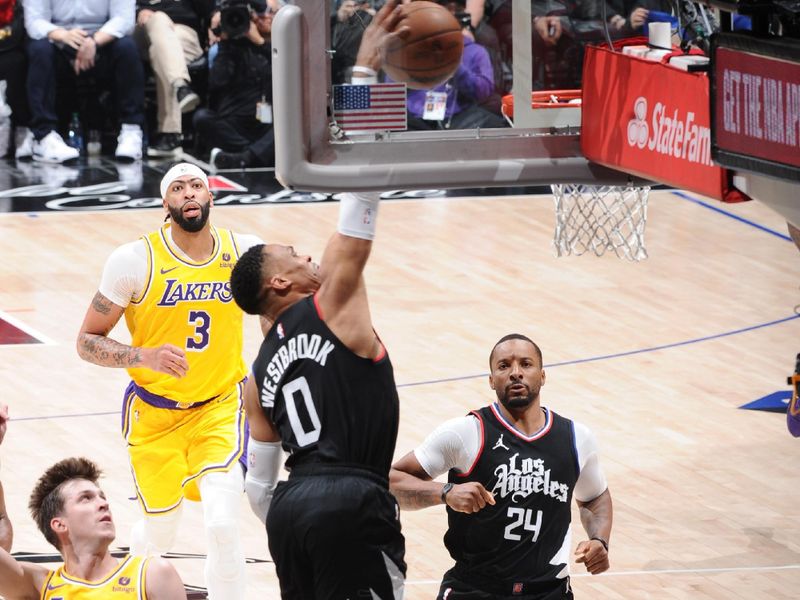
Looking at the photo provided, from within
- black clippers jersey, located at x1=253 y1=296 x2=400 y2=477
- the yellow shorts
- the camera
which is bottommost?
the yellow shorts

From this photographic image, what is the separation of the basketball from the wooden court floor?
2.85 metres

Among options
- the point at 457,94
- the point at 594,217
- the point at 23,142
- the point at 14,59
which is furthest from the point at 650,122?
the point at 23,142

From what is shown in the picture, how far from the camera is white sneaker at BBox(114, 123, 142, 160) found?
17.1 metres

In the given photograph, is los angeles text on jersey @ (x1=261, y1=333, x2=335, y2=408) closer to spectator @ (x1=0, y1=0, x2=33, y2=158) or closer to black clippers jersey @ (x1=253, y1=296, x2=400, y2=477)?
black clippers jersey @ (x1=253, y1=296, x2=400, y2=477)

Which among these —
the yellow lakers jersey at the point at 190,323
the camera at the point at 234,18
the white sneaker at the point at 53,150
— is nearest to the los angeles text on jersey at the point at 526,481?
the yellow lakers jersey at the point at 190,323

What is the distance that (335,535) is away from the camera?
508 centimetres

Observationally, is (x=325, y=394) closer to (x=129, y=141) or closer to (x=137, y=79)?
(x=137, y=79)

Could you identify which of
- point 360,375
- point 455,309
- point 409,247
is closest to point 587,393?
point 455,309

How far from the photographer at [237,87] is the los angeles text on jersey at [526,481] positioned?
11.3 metres

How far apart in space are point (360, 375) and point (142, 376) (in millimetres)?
2619

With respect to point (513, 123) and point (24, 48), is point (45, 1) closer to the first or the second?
point (24, 48)

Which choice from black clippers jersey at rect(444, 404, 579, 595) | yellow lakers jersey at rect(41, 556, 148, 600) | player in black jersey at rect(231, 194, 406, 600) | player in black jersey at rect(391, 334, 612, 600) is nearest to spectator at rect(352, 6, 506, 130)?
player in black jersey at rect(231, 194, 406, 600)

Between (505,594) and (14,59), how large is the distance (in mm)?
12133

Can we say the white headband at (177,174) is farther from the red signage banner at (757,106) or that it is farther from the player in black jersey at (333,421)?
the red signage banner at (757,106)
